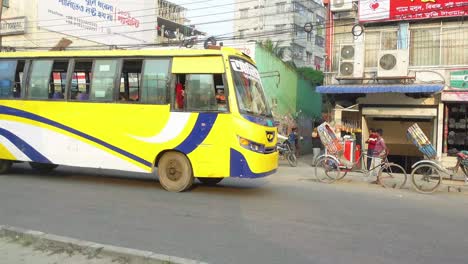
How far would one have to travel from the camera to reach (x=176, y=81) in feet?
31.8

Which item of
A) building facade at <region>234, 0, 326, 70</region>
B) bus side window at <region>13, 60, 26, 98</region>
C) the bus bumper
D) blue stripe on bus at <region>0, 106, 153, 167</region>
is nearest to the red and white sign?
the bus bumper

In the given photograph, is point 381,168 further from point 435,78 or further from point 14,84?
point 14,84

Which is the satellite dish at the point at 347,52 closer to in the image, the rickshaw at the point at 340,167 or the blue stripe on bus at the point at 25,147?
the rickshaw at the point at 340,167

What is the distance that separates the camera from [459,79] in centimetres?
1670

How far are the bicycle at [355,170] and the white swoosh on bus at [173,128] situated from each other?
16.1ft

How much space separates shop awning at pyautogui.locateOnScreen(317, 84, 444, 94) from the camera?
16328 mm

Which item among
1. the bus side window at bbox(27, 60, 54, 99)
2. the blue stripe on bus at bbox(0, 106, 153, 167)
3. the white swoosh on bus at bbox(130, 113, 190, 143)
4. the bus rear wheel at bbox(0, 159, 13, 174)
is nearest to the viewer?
the white swoosh on bus at bbox(130, 113, 190, 143)

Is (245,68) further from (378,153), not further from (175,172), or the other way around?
(378,153)

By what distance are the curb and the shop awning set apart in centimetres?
1359

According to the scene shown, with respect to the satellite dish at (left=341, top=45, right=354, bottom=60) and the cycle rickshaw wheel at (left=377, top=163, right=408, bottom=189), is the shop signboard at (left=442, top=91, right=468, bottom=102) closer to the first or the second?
the satellite dish at (left=341, top=45, right=354, bottom=60)

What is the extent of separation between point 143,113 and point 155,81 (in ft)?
2.39

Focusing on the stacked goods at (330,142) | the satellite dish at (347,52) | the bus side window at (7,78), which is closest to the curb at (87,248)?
the bus side window at (7,78)

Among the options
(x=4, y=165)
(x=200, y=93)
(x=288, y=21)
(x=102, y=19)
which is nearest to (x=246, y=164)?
(x=200, y=93)

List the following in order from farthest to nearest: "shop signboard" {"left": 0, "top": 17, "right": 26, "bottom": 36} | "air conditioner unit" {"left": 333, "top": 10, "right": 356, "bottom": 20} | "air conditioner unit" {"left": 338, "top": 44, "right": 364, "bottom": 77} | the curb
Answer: "shop signboard" {"left": 0, "top": 17, "right": 26, "bottom": 36}
"air conditioner unit" {"left": 333, "top": 10, "right": 356, "bottom": 20}
"air conditioner unit" {"left": 338, "top": 44, "right": 364, "bottom": 77}
the curb
